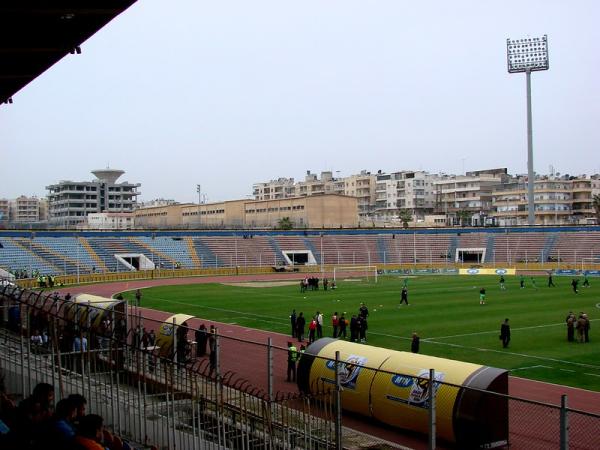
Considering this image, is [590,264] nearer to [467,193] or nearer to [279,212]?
Answer: [279,212]

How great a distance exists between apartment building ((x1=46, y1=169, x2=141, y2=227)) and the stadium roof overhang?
154 m

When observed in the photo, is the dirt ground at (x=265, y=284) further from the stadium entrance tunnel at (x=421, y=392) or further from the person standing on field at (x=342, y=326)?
the stadium entrance tunnel at (x=421, y=392)

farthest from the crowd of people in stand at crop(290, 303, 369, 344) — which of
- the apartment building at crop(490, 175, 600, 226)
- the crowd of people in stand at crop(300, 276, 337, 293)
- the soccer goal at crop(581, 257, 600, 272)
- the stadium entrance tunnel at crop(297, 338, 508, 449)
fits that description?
the apartment building at crop(490, 175, 600, 226)

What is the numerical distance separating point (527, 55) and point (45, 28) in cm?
10080

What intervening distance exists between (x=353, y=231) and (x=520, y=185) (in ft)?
203

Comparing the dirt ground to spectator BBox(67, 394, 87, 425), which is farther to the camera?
the dirt ground

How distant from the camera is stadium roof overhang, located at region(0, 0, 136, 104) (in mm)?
9289

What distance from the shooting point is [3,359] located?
1587 cm

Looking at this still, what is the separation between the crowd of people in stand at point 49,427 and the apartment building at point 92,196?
158426mm

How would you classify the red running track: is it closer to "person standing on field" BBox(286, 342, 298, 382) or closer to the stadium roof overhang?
"person standing on field" BBox(286, 342, 298, 382)

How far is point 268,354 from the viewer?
40.6 ft

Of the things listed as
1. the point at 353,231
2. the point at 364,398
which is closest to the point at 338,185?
the point at 353,231

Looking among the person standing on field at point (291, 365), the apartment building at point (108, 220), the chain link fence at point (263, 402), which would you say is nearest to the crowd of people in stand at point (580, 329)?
the person standing on field at point (291, 365)

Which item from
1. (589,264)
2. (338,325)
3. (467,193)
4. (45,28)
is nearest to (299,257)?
(589,264)
